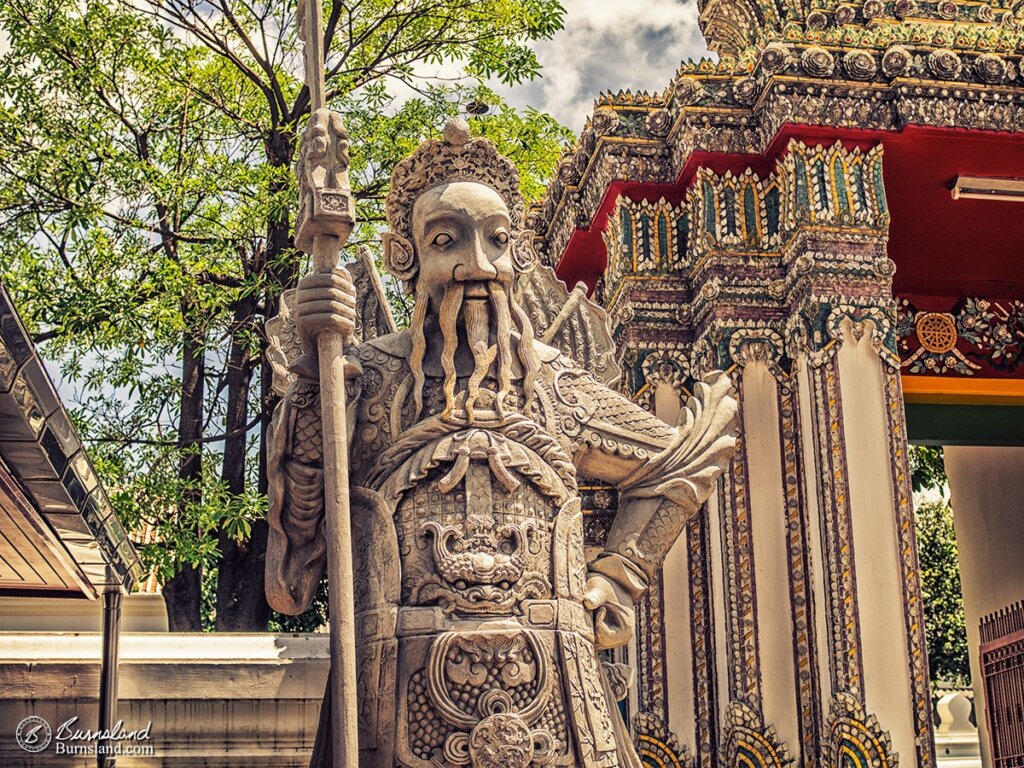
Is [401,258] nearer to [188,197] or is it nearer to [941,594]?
[188,197]

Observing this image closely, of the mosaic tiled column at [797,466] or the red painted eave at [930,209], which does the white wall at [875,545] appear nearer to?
the mosaic tiled column at [797,466]

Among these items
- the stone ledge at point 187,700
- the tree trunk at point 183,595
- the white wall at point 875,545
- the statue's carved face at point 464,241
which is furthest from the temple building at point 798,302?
the statue's carved face at point 464,241

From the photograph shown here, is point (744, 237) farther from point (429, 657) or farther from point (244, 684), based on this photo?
point (429, 657)

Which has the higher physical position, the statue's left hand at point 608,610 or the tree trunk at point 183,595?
the tree trunk at point 183,595

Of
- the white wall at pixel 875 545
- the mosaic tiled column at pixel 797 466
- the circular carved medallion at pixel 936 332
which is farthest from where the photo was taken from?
the circular carved medallion at pixel 936 332

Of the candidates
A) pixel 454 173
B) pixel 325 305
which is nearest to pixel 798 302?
pixel 454 173

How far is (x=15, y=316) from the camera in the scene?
4238 mm

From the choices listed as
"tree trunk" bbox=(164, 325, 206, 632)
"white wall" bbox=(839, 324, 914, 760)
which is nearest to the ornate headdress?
"white wall" bbox=(839, 324, 914, 760)

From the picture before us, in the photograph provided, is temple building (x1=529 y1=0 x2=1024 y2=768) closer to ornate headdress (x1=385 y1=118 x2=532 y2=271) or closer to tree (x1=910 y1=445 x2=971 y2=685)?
ornate headdress (x1=385 y1=118 x2=532 y2=271)

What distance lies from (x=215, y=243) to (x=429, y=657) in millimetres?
6853

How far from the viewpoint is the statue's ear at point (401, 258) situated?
4.61 meters

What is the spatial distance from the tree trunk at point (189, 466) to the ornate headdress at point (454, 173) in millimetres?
5435

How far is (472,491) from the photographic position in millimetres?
4246

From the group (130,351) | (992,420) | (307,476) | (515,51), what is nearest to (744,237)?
(515,51)
